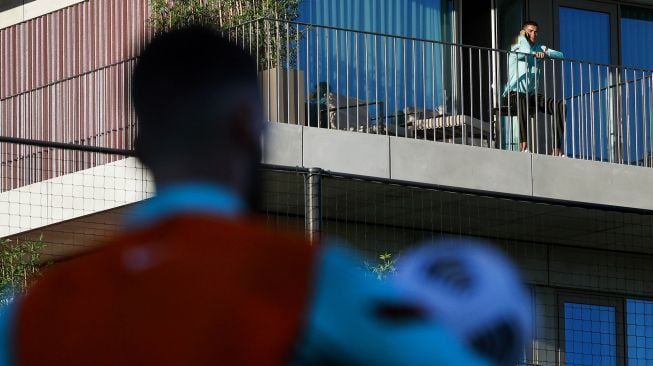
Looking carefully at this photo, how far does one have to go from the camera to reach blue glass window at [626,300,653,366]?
47.2 ft

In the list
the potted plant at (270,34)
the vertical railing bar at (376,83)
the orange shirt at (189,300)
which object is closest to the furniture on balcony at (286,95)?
the potted plant at (270,34)

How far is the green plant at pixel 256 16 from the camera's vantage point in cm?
1437

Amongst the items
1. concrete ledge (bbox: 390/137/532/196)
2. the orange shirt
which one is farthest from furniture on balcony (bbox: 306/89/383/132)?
the orange shirt

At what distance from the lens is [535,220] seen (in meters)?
14.1

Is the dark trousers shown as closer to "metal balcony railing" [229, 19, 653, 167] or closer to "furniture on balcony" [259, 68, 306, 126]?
"metal balcony railing" [229, 19, 653, 167]

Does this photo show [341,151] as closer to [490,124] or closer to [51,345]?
[490,124]

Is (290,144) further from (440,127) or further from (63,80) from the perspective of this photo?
(63,80)

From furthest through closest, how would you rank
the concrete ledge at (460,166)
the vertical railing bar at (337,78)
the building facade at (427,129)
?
the vertical railing bar at (337,78), the concrete ledge at (460,166), the building facade at (427,129)

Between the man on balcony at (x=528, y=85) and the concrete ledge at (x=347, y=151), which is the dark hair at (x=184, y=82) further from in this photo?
the man on balcony at (x=528, y=85)

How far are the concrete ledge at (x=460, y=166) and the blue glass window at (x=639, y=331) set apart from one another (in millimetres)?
1667

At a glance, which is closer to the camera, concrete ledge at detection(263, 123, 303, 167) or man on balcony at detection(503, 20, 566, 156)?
concrete ledge at detection(263, 123, 303, 167)

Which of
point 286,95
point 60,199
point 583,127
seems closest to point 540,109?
point 583,127

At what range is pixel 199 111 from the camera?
1842 millimetres

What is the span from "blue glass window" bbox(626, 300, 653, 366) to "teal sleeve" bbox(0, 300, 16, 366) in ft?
41.2
